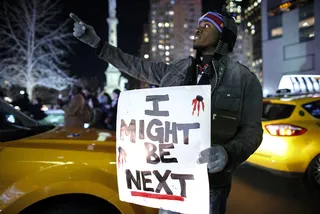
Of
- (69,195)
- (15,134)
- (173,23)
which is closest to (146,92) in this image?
(69,195)

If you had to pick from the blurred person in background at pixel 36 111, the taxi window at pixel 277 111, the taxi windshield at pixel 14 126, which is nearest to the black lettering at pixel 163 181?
the taxi windshield at pixel 14 126

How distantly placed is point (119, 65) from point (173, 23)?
104783 mm

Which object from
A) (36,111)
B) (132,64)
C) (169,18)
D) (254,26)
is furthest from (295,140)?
(169,18)

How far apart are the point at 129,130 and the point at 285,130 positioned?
3975 mm

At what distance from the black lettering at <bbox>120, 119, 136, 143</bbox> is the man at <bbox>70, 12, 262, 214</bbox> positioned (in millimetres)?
378

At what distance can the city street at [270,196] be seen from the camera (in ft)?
14.2

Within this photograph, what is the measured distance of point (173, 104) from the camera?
1.78 meters

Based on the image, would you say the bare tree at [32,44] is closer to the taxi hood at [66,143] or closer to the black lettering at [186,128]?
the taxi hood at [66,143]

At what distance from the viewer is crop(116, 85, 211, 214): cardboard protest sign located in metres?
1.71

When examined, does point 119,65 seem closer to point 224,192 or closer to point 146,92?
point 146,92

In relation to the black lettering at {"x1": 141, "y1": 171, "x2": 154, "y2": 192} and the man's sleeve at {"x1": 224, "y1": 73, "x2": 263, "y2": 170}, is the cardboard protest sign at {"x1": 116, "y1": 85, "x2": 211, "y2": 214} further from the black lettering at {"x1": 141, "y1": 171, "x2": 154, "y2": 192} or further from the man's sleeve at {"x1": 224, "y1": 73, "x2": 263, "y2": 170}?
the man's sleeve at {"x1": 224, "y1": 73, "x2": 263, "y2": 170}

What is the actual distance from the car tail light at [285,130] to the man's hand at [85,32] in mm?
4031

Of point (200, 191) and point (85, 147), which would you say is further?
point (85, 147)

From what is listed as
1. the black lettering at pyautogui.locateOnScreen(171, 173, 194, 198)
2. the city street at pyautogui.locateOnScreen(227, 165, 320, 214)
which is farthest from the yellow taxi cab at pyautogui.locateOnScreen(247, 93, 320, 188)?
the black lettering at pyautogui.locateOnScreen(171, 173, 194, 198)
